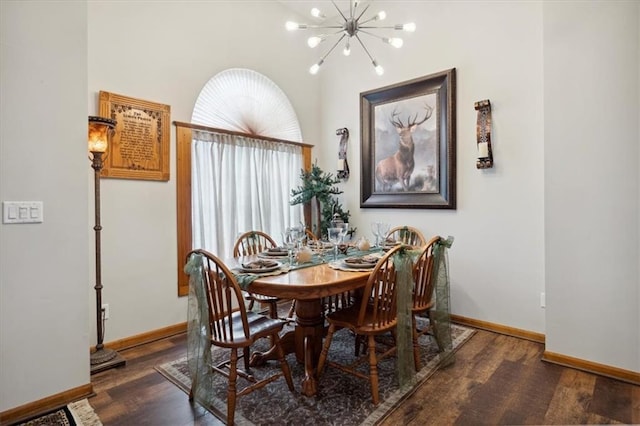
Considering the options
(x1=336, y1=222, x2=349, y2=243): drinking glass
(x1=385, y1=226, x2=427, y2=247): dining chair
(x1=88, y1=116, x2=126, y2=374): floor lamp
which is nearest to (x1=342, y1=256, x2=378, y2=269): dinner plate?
(x1=336, y1=222, x2=349, y2=243): drinking glass

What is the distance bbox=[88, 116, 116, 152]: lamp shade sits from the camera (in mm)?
2422

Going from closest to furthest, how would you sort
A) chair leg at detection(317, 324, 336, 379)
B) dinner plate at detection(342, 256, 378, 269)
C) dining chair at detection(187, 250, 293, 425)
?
dining chair at detection(187, 250, 293, 425), chair leg at detection(317, 324, 336, 379), dinner plate at detection(342, 256, 378, 269)

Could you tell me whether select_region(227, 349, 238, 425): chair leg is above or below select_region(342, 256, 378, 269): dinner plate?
below

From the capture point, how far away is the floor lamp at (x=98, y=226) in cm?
244

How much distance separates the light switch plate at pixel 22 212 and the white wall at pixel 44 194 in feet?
0.10

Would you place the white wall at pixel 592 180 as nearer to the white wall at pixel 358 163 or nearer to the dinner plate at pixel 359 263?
the white wall at pixel 358 163

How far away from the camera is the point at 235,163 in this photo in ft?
12.1

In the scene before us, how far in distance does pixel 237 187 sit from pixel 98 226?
1.46 m

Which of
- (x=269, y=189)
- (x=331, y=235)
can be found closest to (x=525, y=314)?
(x=331, y=235)

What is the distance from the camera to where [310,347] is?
7.43 feet

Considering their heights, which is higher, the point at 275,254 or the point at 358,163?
the point at 358,163

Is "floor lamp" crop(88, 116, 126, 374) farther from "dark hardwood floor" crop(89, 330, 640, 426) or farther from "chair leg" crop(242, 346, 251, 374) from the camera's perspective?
"chair leg" crop(242, 346, 251, 374)

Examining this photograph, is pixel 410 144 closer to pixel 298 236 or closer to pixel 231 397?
pixel 298 236

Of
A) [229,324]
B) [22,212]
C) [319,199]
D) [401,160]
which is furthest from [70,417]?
[401,160]
